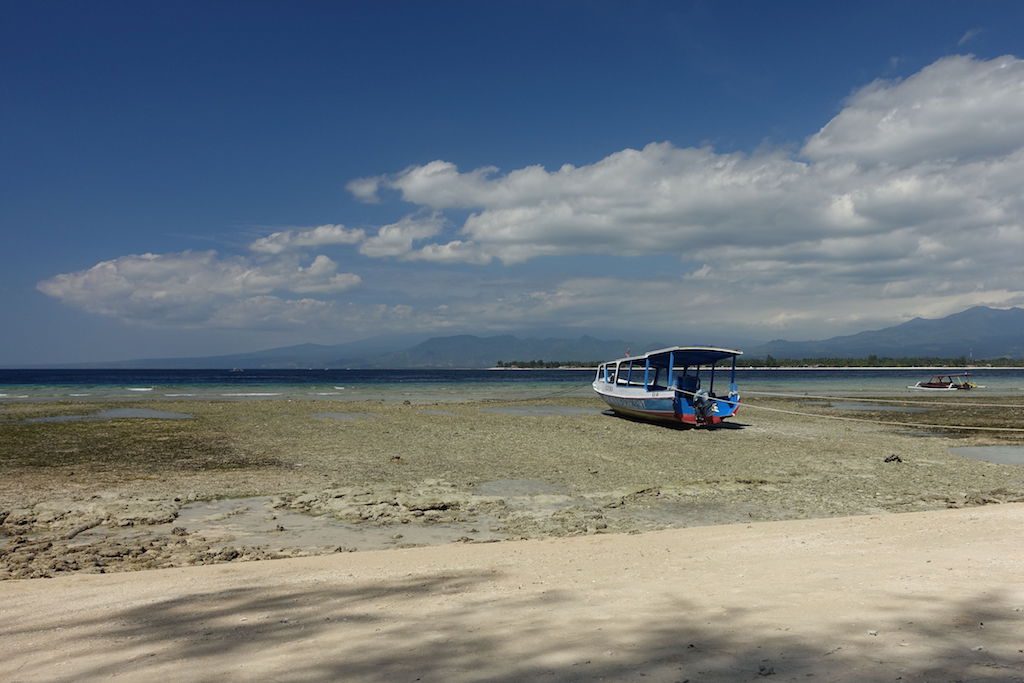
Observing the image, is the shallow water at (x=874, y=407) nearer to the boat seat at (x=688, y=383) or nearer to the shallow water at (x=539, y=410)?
the boat seat at (x=688, y=383)

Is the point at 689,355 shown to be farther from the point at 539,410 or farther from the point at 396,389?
the point at 396,389

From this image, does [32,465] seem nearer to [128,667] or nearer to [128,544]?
[128,544]

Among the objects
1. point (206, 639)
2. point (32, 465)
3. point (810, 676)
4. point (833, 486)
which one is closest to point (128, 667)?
point (206, 639)

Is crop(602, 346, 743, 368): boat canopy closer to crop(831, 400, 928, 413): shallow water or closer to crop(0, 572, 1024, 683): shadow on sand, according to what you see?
crop(831, 400, 928, 413): shallow water

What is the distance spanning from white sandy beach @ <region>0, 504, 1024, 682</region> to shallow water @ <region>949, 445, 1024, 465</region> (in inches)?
513

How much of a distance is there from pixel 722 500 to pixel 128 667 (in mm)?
11470

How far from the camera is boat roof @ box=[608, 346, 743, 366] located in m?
29.3

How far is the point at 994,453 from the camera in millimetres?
21656

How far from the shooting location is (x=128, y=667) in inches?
197

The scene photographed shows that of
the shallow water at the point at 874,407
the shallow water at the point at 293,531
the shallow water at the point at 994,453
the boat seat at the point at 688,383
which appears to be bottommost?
the shallow water at the point at 874,407

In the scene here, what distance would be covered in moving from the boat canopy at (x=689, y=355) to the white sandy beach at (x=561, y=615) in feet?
65.8

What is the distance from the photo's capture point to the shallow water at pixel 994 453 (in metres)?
19.9

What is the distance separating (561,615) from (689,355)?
2594 cm

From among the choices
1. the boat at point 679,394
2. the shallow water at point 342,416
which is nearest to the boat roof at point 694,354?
the boat at point 679,394
